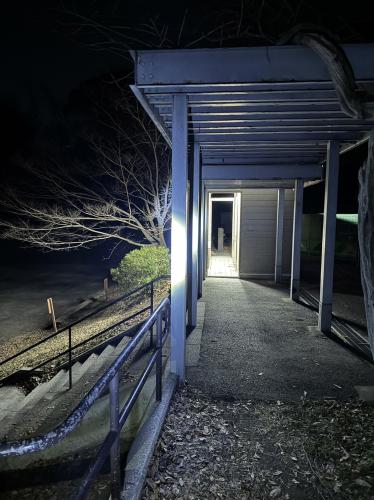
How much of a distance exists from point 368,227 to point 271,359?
2.43 meters

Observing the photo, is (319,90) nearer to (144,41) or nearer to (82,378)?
(144,41)

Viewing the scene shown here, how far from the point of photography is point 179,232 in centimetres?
342

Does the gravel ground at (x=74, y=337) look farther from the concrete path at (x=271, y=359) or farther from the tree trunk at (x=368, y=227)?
the tree trunk at (x=368, y=227)

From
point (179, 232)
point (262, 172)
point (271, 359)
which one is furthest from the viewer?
point (262, 172)

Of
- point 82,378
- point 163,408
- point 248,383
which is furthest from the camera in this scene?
point 82,378

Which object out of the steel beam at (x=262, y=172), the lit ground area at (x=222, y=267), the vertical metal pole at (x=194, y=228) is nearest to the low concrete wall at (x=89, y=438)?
the vertical metal pole at (x=194, y=228)

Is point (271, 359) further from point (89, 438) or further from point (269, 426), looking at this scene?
point (89, 438)

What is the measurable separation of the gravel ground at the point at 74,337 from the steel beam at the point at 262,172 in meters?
3.44

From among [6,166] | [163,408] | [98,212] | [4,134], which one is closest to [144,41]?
[163,408]

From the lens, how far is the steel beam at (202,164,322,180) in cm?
729

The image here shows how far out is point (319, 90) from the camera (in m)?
3.23

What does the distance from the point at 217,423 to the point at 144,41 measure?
4.24 m

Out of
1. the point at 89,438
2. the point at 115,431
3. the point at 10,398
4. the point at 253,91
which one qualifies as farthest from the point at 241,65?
the point at 10,398

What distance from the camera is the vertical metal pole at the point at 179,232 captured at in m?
3.38
